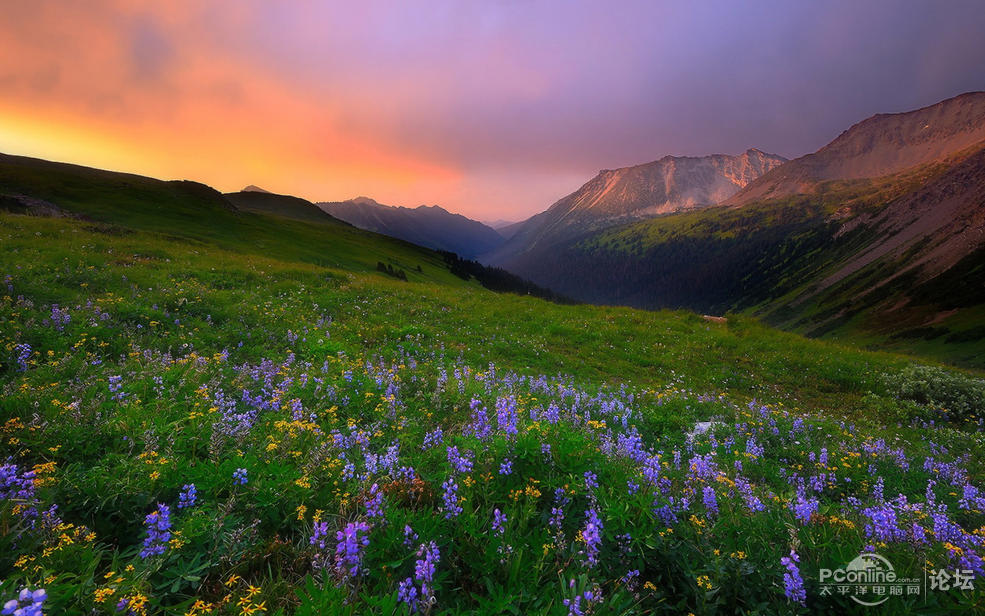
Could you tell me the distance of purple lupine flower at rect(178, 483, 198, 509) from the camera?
3.12 m

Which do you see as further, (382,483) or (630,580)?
(382,483)

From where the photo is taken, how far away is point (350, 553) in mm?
2680

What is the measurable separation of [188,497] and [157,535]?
1.60 feet

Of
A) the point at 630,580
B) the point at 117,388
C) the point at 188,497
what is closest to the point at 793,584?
the point at 630,580

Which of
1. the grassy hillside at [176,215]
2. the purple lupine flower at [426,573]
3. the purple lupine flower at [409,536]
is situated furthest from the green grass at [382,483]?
the grassy hillside at [176,215]

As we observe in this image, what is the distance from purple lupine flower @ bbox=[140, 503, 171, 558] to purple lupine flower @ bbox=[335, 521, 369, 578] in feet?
3.70

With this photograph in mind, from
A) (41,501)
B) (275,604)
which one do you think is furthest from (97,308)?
(275,604)

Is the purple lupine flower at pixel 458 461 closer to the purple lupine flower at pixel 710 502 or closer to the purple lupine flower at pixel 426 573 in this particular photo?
the purple lupine flower at pixel 426 573

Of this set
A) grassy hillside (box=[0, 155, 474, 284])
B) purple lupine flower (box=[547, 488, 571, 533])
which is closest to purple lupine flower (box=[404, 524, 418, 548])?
purple lupine flower (box=[547, 488, 571, 533])

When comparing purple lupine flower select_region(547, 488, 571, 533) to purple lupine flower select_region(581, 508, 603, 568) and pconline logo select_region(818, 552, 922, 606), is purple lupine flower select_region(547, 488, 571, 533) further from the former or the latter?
pconline logo select_region(818, 552, 922, 606)

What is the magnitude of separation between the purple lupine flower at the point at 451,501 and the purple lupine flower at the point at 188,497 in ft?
6.47

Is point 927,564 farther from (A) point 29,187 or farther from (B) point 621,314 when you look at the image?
(A) point 29,187

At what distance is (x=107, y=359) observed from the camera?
23.7 ft

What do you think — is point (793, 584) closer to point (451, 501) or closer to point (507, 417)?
point (451, 501)
